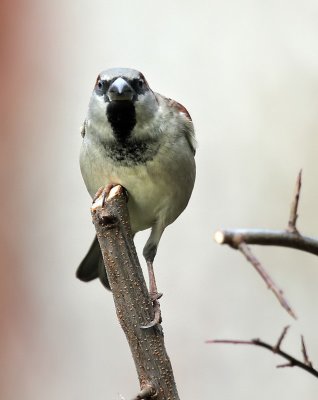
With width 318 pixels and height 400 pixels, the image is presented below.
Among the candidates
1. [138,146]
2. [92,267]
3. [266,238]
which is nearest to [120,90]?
[138,146]

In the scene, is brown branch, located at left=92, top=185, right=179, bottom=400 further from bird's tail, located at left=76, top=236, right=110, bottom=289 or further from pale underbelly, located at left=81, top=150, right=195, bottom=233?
bird's tail, located at left=76, top=236, right=110, bottom=289

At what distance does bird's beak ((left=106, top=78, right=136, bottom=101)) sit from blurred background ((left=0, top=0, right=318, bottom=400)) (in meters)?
1.42

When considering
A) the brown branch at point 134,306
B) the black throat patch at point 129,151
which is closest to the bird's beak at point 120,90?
the black throat patch at point 129,151

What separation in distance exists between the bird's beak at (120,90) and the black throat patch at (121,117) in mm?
21

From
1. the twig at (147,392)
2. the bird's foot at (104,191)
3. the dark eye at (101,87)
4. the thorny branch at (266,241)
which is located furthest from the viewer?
the dark eye at (101,87)

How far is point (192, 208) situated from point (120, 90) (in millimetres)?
1528

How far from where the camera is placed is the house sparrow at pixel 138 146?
5.44 ft

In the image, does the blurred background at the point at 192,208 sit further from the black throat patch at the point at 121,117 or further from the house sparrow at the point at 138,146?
the black throat patch at the point at 121,117

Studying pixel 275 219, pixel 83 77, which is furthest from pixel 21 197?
pixel 275 219

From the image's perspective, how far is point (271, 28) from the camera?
3.08 m

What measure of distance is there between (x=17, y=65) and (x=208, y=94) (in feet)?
2.82

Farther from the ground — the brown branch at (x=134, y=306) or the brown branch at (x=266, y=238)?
the brown branch at (x=266, y=238)

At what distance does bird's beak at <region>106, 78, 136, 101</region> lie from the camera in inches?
63.0

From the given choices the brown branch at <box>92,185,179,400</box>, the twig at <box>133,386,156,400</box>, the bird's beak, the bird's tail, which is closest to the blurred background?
the bird's tail
